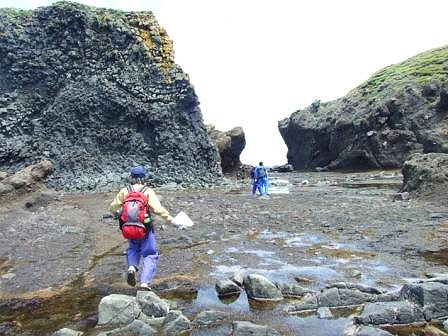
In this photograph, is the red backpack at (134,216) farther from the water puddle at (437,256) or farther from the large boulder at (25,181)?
the large boulder at (25,181)

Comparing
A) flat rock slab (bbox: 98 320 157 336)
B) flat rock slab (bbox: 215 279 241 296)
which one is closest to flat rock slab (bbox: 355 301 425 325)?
flat rock slab (bbox: 215 279 241 296)

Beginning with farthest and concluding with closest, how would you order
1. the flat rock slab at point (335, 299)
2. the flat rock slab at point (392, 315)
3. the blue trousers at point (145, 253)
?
1. the blue trousers at point (145, 253)
2. the flat rock slab at point (335, 299)
3. the flat rock slab at point (392, 315)

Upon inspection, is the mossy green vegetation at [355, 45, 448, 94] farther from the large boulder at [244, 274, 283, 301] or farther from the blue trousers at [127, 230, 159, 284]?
the blue trousers at [127, 230, 159, 284]

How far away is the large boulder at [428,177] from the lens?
2266 centimetres

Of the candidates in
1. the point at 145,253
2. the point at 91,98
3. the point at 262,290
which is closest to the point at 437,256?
the point at 262,290

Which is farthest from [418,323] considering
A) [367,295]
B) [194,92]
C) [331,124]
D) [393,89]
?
[331,124]

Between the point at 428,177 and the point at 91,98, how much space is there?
25406 mm

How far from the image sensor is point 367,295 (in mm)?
8289

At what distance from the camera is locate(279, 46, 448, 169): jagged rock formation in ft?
216

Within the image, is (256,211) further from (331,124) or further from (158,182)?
(331,124)

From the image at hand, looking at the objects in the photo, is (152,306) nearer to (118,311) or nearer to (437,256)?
(118,311)

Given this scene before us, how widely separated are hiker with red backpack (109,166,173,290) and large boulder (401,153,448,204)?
16.1 metres

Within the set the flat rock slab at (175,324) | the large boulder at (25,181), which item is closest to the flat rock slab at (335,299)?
the flat rock slab at (175,324)

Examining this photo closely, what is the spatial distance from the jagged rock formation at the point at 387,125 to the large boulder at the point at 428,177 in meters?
37.3
